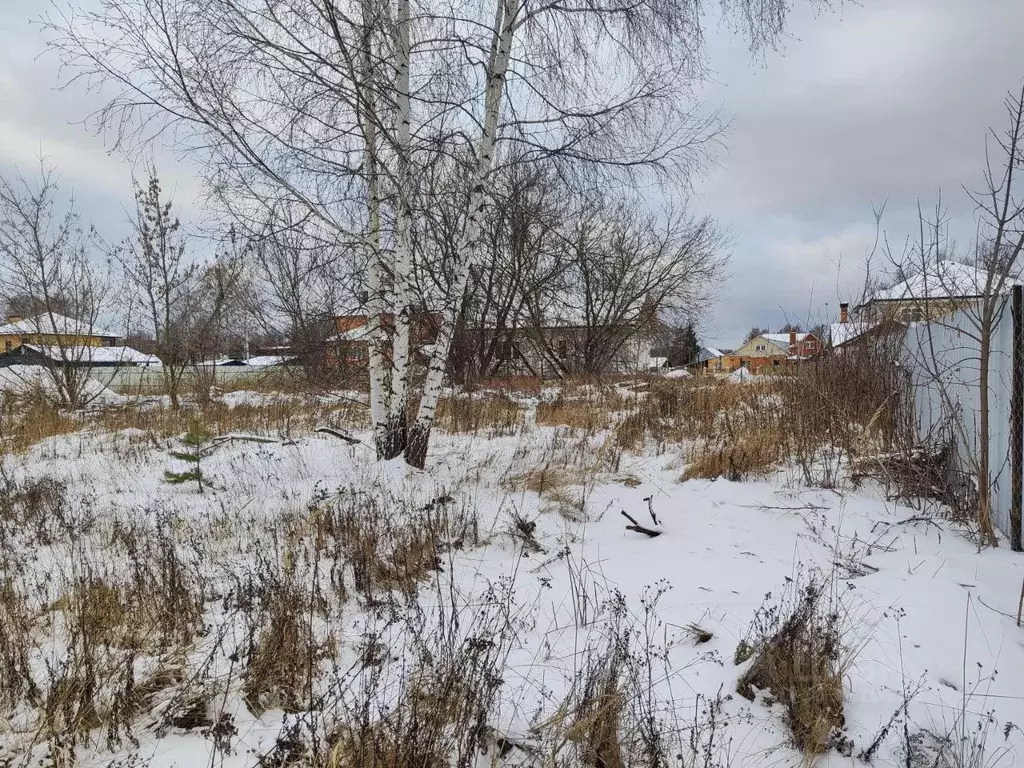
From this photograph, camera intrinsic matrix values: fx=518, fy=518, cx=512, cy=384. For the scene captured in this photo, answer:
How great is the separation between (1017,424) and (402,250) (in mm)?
5000

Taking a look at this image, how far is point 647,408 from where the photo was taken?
30.8 feet

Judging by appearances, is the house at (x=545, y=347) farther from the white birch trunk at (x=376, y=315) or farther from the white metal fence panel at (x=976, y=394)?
the white metal fence panel at (x=976, y=394)

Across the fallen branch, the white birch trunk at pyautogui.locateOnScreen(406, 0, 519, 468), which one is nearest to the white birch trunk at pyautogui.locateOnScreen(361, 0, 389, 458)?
the white birch trunk at pyautogui.locateOnScreen(406, 0, 519, 468)

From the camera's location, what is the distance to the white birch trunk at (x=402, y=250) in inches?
196

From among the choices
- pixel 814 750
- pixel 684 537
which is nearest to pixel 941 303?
pixel 684 537

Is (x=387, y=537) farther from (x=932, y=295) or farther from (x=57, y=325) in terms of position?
(x=57, y=325)

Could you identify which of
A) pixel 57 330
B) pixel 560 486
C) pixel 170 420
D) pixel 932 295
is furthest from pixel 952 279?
pixel 57 330

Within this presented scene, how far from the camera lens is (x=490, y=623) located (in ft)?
7.81

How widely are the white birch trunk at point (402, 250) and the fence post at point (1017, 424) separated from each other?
183 inches

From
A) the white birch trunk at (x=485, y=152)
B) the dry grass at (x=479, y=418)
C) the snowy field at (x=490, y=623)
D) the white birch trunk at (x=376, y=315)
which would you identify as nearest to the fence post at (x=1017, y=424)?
the snowy field at (x=490, y=623)

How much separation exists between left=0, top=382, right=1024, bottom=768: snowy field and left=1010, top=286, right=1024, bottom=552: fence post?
300mm

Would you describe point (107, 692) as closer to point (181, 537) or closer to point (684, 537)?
point (181, 537)

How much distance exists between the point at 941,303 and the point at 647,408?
500cm

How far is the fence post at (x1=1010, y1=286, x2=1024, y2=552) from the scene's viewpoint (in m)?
3.21
